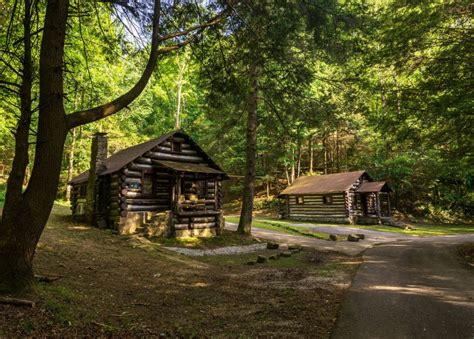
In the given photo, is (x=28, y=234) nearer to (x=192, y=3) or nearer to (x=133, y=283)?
(x=133, y=283)

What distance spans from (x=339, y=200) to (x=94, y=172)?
22.8 m

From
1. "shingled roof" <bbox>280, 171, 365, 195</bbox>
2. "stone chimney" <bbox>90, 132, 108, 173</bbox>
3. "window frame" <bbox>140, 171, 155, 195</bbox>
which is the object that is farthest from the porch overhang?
"shingled roof" <bbox>280, 171, 365, 195</bbox>

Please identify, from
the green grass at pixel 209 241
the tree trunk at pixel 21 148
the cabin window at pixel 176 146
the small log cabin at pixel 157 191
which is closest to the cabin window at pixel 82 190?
the small log cabin at pixel 157 191

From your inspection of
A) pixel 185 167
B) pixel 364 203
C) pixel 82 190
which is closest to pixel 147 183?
pixel 185 167

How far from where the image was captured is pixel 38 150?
519 centimetres

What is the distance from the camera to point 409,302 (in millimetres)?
6754

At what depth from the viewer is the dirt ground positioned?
498cm

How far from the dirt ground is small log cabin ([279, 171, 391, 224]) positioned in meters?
20.3

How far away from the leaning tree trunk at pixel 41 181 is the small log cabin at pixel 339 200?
28407 mm

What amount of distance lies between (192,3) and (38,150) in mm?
5283

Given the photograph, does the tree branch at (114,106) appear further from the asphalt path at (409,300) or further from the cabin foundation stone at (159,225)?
the cabin foundation stone at (159,225)

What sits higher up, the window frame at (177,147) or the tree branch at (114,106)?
the window frame at (177,147)

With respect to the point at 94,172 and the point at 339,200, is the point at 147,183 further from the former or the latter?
the point at 339,200

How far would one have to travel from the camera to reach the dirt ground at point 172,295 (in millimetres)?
4977
